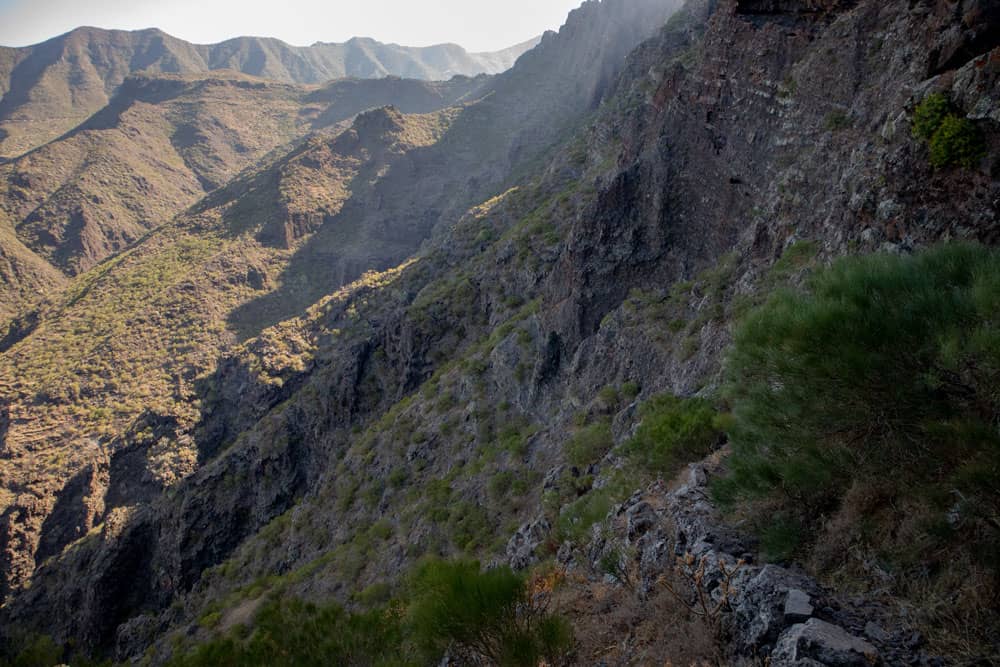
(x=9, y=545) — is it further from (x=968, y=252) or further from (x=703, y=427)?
(x=968, y=252)

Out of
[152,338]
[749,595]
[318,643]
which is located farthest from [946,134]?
[152,338]

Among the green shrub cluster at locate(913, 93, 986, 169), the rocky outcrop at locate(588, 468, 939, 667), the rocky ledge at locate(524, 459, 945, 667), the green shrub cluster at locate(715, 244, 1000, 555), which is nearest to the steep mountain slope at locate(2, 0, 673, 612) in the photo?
the rocky ledge at locate(524, 459, 945, 667)

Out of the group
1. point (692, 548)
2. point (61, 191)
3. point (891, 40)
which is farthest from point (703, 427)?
point (61, 191)

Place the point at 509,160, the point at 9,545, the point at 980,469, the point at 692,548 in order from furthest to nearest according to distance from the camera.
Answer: the point at 509,160 → the point at 9,545 → the point at 692,548 → the point at 980,469

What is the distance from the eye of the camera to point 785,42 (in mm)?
17562

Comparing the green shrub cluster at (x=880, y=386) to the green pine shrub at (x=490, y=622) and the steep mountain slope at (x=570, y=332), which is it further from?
the green pine shrub at (x=490, y=622)

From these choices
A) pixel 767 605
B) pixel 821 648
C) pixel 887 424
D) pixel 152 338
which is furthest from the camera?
pixel 152 338

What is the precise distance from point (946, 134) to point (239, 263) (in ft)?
298

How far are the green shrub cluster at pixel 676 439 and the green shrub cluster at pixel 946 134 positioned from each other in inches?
227

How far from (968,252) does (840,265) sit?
1146 mm

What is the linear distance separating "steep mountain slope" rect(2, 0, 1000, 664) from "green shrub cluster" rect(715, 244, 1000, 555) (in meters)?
0.94

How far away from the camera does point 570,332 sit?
25.5 metres

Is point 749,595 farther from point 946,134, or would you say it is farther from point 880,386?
point 946,134

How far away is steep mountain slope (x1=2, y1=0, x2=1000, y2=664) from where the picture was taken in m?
11.0
